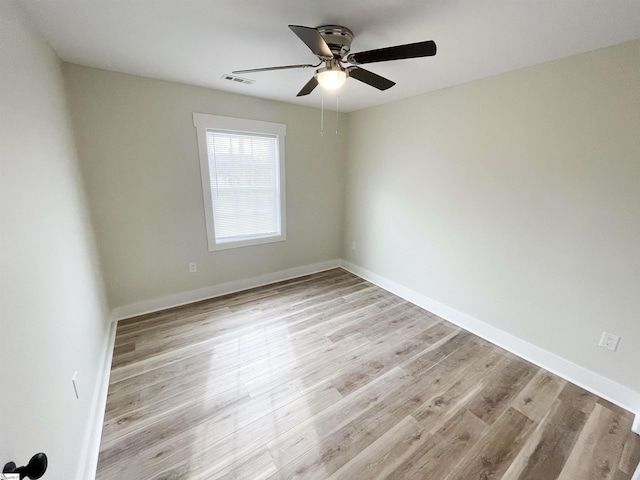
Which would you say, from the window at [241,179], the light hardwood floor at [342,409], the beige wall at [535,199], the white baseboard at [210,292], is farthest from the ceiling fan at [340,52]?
the white baseboard at [210,292]

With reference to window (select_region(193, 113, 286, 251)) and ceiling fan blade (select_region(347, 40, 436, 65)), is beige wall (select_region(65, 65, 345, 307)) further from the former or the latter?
ceiling fan blade (select_region(347, 40, 436, 65))

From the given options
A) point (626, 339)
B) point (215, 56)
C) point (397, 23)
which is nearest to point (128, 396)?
point (215, 56)

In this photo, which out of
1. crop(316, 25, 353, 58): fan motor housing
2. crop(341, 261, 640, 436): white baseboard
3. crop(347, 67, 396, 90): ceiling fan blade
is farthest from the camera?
crop(341, 261, 640, 436): white baseboard

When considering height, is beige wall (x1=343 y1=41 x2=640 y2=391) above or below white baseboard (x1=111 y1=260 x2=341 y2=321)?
above

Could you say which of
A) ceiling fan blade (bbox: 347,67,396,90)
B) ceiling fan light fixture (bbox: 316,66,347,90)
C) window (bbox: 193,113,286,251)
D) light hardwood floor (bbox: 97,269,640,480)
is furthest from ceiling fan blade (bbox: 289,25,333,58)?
light hardwood floor (bbox: 97,269,640,480)

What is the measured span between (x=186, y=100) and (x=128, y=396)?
2655 millimetres

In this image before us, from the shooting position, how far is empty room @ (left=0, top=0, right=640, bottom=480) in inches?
53.2

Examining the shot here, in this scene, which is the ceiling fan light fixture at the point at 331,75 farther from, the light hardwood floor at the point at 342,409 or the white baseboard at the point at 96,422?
the white baseboard at the point at 96,422

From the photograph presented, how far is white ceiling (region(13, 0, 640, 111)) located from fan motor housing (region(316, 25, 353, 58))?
0.04 metres

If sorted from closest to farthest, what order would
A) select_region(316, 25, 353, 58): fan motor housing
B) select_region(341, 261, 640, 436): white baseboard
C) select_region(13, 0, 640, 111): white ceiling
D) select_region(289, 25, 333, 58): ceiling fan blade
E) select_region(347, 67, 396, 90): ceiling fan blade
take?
select_region(289, 25, 333, 58): ceiling fan blade, select_region(13, 0, 640, 111): white ceiling, select_region(316, 25, 353, 58): fan motor housing, select_region(347, 67, 396, 90): ceiling fan blade, select_region(341, 261, 640, 436): white baseboard

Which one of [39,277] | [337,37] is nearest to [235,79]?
[337,37]

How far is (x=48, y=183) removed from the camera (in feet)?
4.80

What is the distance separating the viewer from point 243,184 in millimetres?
3213

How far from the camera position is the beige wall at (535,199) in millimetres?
1731
